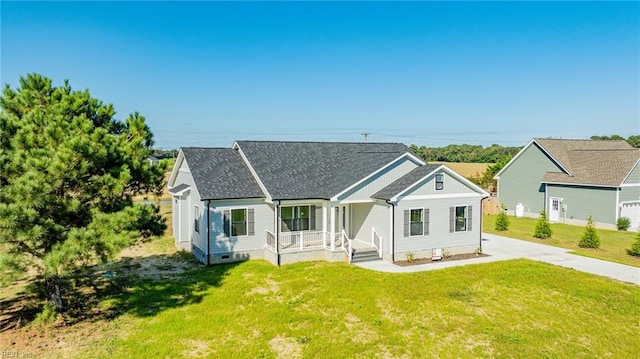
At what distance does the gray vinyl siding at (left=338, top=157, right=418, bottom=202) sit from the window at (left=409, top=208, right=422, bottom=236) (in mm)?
1911

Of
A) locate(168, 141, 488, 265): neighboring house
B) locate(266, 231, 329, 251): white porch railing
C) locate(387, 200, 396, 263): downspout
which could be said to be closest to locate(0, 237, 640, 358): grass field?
locate(266, 231, 329, 251): white porch railing

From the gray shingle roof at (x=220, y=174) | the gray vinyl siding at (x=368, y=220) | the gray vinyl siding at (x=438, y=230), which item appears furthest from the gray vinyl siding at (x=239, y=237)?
the gray vinyl siding at (x=438, y=230)

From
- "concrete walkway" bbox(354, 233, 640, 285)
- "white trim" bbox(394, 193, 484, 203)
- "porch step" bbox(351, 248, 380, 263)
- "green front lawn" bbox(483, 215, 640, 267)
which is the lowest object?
"green front lawn" bbox(483, 215, 640, 267)

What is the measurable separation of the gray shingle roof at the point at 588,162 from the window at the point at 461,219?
14.5m

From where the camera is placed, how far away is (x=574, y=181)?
2964 cm

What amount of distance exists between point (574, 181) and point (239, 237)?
24.8 m

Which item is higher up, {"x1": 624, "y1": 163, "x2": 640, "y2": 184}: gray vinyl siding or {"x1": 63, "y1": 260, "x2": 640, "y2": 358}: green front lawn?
{"x1": 624, "y1": 163, "x2": 640, "y2": 184}: gray vinyl siding

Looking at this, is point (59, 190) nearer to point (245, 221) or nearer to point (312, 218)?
point (245, 221)

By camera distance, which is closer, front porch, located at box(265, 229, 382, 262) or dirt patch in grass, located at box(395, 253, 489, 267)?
dirt patch in grass, located at box(395, 253, 489, 267)

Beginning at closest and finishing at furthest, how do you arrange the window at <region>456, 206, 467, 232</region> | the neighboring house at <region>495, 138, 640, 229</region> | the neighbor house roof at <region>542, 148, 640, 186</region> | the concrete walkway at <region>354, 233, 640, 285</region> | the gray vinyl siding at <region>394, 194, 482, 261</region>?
1. the concrete walkway at <region>354, 233, 640, 285</region>
2. the gray vinyl siding at <region>394, 194, 482, 261</region>
3. the window at <region>456, 206, 467, 232</region>
4. the neighboring house at <region>495, 138, 640, 229</region>
5. the neighbor house roof at <region>542, 148, 640, 186</region>

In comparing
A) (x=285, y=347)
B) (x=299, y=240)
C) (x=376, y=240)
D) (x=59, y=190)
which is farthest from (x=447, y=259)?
(x=59, y=190)

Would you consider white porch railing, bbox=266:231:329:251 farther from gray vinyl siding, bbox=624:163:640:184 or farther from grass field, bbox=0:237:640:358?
gray vinyl siding, bbox=624:163:640:184

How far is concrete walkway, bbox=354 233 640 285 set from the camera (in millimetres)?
16453

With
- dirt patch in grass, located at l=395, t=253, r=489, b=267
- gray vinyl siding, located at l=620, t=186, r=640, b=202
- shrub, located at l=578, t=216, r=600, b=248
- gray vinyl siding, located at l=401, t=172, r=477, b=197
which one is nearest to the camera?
dirt patch in grass, located at l=395, t=253, r=489, b=267
